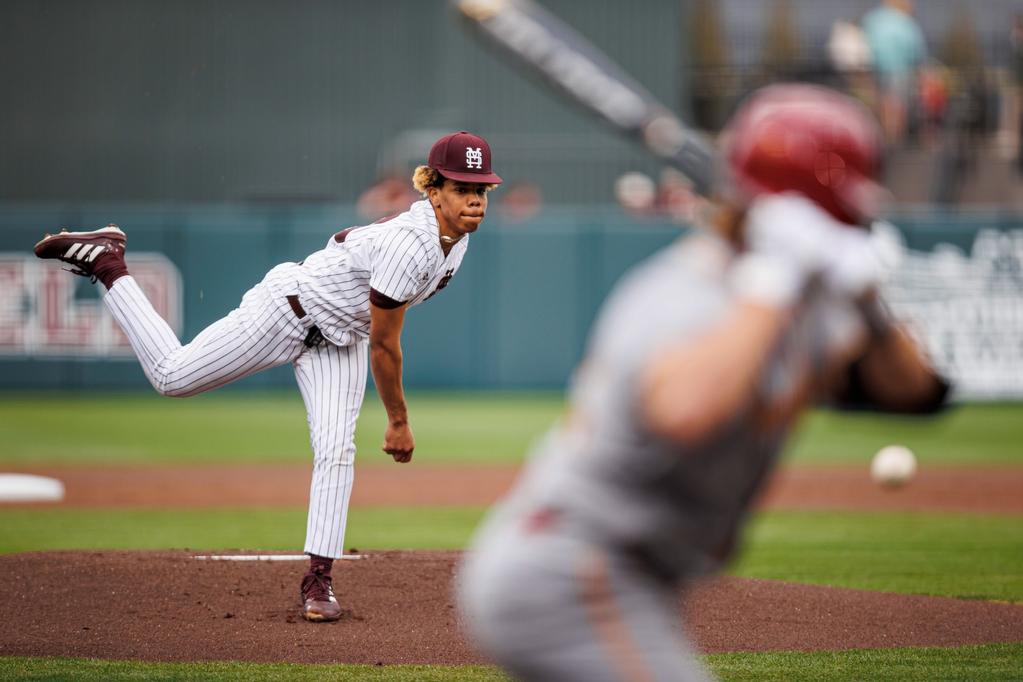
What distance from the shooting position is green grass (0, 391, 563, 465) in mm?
13875

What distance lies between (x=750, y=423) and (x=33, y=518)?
8355 millimetres

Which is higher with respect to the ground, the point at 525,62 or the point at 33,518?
the point at 525,62

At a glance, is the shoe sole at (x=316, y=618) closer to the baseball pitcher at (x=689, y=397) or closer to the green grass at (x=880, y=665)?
the green grass at (x=880, y=665)

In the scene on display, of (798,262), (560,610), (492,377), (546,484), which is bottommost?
(492,377)

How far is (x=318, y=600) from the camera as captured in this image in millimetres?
6230

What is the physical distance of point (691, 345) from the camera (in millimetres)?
2527

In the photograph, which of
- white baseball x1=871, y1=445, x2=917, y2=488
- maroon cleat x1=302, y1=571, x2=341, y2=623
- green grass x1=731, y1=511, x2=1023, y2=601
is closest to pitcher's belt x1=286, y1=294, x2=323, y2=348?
maroon cleat x1=302, y1=571, x2=341, y2=623

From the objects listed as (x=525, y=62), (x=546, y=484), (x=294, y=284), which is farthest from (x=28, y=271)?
(x=546, y=484)

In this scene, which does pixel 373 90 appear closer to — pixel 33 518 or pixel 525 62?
pixel 525 62

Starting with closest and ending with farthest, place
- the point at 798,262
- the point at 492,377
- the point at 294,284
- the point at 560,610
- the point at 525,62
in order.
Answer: the point at 798,262, the point at 560,610, the point at 294,284, the point at 492,377, the point at 525,62

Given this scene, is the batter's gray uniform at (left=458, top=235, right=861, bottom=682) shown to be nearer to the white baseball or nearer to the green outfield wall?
the white baseball

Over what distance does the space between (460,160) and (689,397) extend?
3.82 meters

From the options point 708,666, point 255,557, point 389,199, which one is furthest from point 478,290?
point 708,666

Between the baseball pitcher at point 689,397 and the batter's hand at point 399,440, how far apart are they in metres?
3.38
